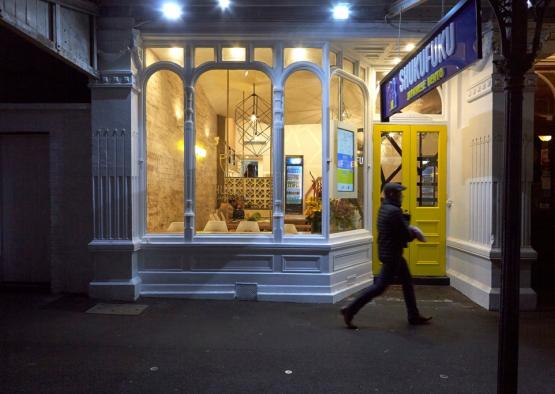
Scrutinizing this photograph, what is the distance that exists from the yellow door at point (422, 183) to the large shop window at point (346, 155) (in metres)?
0.46

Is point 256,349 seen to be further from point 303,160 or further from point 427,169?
point 427,169

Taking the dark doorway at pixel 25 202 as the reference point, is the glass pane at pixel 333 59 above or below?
above

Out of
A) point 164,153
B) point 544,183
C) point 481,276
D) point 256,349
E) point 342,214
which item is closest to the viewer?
point 256,349

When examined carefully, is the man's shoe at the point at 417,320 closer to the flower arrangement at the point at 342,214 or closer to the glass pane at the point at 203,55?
the flower arrangement at the point at 342,214

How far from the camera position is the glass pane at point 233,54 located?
6949 mm

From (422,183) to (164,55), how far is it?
512 cm

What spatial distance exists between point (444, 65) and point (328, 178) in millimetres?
3035

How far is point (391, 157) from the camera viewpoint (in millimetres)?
8062

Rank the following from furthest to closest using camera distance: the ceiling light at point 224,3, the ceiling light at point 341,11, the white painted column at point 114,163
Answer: the white painted column at point 114,163 < the ceiling light at point 341,11 < the ceiling light at point 224,3

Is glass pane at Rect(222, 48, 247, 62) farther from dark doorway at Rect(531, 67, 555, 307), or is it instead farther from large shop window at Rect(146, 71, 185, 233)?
dark doorway at Rect(531, 67, 555, 307)

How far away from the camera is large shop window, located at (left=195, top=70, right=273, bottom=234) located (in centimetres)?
739

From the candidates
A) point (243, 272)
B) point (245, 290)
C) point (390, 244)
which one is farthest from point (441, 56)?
point (245, 290)

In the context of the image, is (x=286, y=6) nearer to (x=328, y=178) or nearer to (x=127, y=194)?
(x=328, y=178)

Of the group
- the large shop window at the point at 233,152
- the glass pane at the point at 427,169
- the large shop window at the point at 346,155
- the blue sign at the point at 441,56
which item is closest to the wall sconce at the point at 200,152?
the large shop window at the point at 233,152
